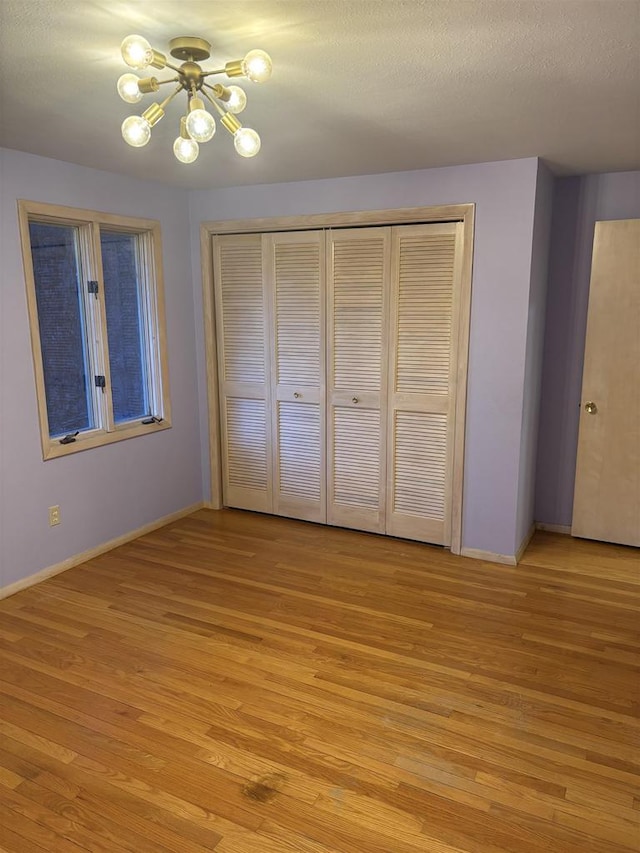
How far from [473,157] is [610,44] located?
4.74 ft

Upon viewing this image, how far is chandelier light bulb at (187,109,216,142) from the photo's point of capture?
68.2 inches

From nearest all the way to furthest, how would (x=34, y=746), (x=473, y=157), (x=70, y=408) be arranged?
1. (x=34, y=746)
2. (x=473, y=157)
3. (x=70, y=408)

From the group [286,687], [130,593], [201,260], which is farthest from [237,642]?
[201,260]

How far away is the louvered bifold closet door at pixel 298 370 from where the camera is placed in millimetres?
3980

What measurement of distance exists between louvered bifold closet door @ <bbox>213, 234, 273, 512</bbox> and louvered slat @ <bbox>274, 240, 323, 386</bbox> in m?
0.13

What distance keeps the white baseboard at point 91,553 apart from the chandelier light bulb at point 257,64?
287cm

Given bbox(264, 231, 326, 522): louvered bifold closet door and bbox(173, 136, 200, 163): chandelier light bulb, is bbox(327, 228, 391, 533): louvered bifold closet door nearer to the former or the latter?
bbox(264, 231, 326, 522): louvered bifold closet door

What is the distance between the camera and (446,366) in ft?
12.0

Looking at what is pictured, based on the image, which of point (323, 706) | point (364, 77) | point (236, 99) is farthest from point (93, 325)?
point (323, 706)

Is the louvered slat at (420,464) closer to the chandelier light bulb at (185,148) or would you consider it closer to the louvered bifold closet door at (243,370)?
the louvered bifold closet door at (243,370)

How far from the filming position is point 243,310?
4.25m

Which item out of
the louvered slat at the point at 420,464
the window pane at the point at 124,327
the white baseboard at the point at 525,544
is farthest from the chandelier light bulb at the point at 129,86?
the white baseboard at the point at 525,544

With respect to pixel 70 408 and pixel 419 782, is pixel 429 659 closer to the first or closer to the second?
pixel 419 782

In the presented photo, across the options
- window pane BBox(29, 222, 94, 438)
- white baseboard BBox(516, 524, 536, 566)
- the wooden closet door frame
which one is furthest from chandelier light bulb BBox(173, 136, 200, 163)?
white baseboard BBox(516, 524, 536, 566)
